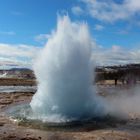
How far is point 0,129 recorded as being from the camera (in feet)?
51.9

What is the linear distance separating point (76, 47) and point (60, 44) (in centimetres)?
99

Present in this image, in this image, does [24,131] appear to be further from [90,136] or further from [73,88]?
[73,88]

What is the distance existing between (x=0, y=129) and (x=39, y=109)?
4485 millimetres

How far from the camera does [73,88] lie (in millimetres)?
20047

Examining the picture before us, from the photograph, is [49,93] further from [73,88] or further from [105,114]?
[105,114]

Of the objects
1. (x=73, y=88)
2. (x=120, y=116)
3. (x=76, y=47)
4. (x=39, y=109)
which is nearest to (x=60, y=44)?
(x=76, y=47)

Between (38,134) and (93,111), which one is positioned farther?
(93,111)

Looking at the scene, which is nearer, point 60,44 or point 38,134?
point 38,134

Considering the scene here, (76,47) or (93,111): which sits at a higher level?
(76,47)

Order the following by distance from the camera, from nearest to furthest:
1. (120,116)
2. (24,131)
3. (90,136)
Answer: (90,136), (24,131), (120,116)

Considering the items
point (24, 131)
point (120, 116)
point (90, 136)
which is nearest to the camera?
point (90, 136)

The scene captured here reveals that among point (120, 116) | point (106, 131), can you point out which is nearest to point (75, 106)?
point (120, 116)

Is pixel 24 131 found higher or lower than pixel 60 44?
lower

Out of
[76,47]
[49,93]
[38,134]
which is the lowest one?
[38,134]
